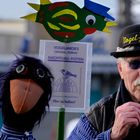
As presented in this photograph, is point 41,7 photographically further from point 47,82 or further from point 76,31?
point 47,82

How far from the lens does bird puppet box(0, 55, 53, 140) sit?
3439 millimetres

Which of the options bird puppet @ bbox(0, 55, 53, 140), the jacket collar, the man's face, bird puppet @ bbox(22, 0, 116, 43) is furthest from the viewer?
bird puppet @ bbox(22, 0, 116, 43)

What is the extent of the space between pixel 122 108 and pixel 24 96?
46 cm

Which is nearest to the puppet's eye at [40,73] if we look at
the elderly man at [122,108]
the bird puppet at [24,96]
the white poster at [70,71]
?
the bird puppet at [24,96]

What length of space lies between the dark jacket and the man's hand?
24cm

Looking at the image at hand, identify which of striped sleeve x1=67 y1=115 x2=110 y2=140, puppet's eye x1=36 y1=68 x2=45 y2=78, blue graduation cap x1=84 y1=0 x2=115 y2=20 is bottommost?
striped sleeve x1=67 y1=115 x2=110 y2=140

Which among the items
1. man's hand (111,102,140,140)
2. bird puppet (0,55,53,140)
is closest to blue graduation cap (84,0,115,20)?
bird puppet (0,55,53,140)

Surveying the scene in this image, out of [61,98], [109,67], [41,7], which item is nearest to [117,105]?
[61,98]

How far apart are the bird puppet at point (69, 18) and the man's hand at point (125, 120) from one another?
2.74 feet

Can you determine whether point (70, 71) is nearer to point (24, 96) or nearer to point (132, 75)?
point (132, 75)

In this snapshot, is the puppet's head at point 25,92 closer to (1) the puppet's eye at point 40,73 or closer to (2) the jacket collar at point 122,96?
(1) the puppet's eye at point 40,73

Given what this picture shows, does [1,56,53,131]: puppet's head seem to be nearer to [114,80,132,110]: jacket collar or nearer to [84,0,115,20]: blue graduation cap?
[114,80,132,110]: jacket collar

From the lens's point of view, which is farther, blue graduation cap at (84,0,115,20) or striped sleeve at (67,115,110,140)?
blue graduation cap at (84,0,115,20)

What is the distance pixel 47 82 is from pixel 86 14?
0.81m
